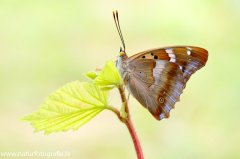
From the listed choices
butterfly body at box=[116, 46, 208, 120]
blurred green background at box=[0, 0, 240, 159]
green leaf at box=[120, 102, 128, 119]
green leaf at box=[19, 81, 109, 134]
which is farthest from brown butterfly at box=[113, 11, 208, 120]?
blurred green background at box=[0, 0, 240, 159]

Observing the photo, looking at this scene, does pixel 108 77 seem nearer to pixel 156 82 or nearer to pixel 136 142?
pixel 136 142

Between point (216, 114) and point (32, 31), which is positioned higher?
point (32, 31)

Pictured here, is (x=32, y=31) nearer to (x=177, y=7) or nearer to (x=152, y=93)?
(x=177, y=7)

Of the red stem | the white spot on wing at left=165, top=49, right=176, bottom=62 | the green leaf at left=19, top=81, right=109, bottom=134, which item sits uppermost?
the white spot on wing at left=165, top=49, right=176, bottom=62

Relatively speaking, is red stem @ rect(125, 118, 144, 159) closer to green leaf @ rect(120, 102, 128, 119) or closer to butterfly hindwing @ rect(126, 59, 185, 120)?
green leaf @ rect(120, 102, 128, 119)

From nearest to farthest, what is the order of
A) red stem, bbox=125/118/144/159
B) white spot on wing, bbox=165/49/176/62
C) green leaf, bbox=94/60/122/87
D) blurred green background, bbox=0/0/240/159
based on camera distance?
1. red stem, bbox=125/118/144/159
2. green leaf, bbox=94/60/122/87
3. white spot on wing, bbox=165/49/176/62
4. blurred green background, bbox=0/0/240/159

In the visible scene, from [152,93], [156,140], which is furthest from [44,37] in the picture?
[152,93]

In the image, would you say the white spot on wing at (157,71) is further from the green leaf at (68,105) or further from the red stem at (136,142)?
the red stem at (136,142)

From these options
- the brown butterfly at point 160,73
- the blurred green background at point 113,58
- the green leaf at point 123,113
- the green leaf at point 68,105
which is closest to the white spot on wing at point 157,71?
the brown butterfly at point 160,73
